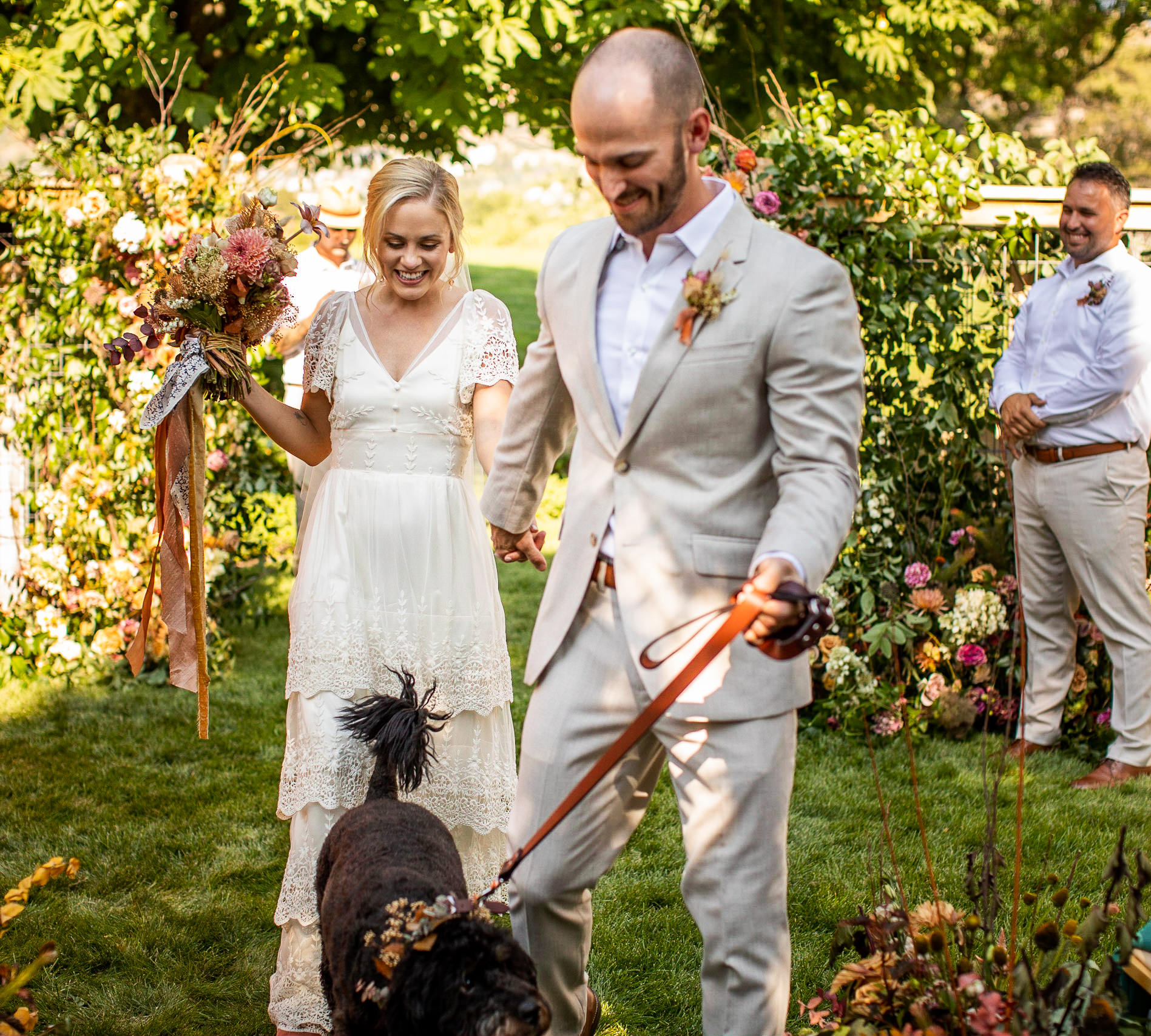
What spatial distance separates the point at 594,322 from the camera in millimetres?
2355

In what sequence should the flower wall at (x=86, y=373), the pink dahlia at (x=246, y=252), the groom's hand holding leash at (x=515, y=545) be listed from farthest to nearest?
1. the flower wall at (x=86, y=373)
2. the pink dahlia at (x=246, y=252)
3. the groom's hand holding leash at (x=515, y=545)

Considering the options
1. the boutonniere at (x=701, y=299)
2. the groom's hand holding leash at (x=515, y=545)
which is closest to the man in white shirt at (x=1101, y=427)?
the groom's hand holding leash at (x=515, y=545)

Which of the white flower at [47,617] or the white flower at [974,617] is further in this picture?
the white flower at [47,617]

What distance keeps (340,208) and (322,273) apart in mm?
497

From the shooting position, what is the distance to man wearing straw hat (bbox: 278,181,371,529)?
6.01 m

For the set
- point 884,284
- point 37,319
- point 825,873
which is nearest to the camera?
point 825,873

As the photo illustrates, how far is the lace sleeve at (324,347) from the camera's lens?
3.44 metres

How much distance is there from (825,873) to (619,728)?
2028 mm

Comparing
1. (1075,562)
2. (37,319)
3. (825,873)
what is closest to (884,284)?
(1075,562)

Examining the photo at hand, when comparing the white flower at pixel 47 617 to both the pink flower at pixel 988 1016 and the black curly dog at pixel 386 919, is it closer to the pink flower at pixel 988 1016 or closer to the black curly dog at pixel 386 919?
the black curly dog at pixel 386 919

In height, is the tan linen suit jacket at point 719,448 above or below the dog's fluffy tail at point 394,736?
above

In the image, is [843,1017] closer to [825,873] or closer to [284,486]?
[825,873]

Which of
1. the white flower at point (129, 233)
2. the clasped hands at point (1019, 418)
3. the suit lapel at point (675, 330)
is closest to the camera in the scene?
the suit lapel at point (675, 330)

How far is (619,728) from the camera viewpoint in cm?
241
